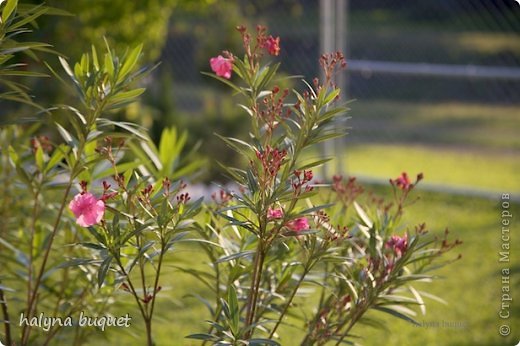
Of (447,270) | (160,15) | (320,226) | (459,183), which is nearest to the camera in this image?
(320,226)

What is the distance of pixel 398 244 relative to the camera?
2.39m

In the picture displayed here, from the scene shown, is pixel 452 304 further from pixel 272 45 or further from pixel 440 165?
pixel 440 165

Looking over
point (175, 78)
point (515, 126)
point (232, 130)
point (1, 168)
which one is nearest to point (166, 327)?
point (1, 168)

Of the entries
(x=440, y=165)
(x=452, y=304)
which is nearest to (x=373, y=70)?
(x=440, y=165)

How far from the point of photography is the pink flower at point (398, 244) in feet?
7.75

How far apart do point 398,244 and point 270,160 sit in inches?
19.8

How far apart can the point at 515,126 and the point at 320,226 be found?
26.0ft

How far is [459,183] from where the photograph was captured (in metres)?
7.59

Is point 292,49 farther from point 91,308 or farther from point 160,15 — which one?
point 91,308

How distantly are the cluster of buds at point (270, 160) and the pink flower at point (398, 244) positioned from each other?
18.4 inches

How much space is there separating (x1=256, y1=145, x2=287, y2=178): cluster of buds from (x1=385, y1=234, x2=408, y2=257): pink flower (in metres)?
0.47

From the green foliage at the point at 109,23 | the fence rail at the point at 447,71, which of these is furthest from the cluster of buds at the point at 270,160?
the fence rail at the point at 447,71

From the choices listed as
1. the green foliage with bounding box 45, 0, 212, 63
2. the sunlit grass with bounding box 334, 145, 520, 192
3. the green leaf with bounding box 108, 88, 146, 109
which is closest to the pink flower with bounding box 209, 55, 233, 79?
the green leaf with bounding box 108, 88, 146, 109

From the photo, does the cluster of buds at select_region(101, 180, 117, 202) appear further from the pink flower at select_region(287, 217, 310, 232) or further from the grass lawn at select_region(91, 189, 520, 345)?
the grass lawn at select_region(91, 189, 520, 345)
